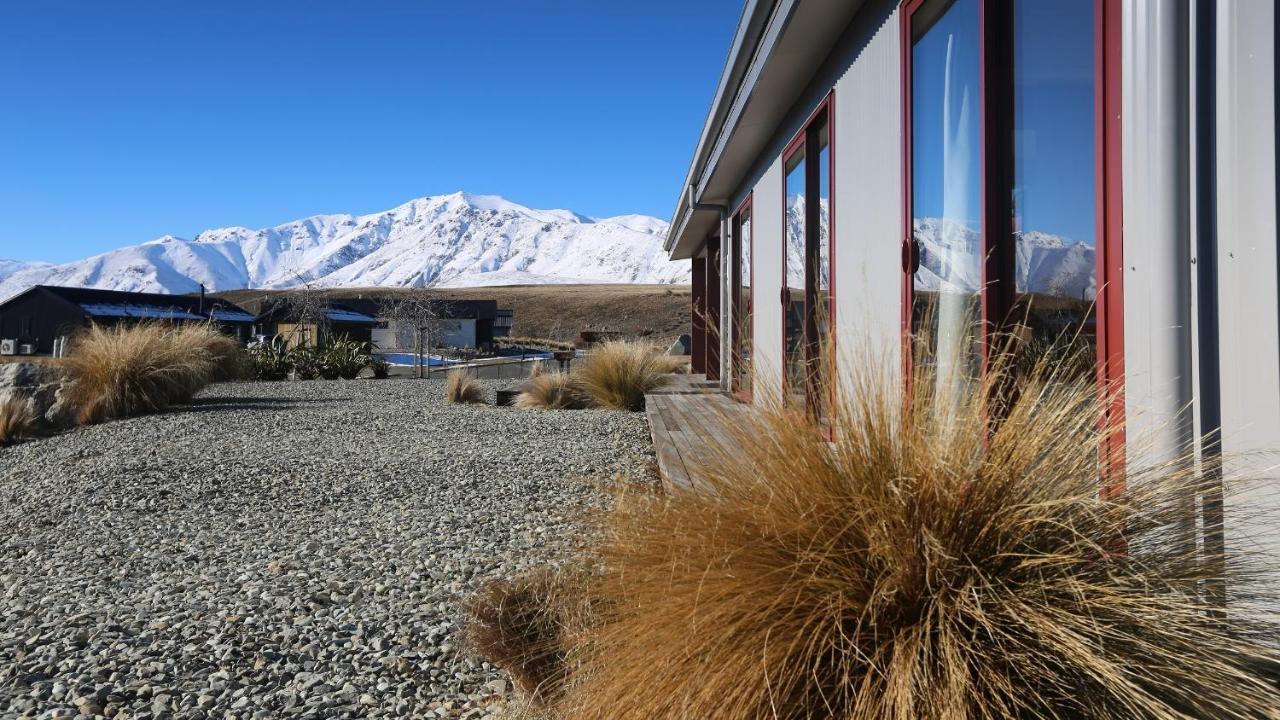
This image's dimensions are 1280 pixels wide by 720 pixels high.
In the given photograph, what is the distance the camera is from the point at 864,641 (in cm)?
136

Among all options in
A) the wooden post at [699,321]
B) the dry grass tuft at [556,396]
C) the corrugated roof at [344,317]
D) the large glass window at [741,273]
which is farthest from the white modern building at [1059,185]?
the corrugated roof at [344,317]

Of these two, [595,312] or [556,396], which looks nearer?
[556,396]

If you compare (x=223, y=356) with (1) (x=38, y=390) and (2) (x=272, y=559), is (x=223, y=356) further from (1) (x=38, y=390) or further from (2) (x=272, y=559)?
(2) (x=272, y=559)

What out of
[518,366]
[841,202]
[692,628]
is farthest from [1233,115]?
[518,366]

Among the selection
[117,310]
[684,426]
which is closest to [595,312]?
[117,310]

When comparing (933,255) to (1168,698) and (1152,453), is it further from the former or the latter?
(1168,698)

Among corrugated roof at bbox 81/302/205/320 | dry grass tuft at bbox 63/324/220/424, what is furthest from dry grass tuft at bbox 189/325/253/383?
corrugated roof at bbox 81/302/205/320

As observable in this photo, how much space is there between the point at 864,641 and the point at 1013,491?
32cm

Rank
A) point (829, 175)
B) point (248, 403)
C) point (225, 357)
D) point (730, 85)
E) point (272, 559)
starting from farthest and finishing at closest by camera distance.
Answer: point (225, 357)
point (248, 403)
point (730, 85)
point (829, 175)
point (272, 559)

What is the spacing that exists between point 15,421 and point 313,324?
44.7ft

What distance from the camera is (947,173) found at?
8.94ft

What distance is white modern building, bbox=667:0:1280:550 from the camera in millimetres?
1460

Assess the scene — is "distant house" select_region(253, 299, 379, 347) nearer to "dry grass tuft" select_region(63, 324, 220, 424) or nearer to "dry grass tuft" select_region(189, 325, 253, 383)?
"dry grass tuft" select_region(189, 325, 253, 383)

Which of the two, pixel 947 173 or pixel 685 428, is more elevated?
pixel 947 173
